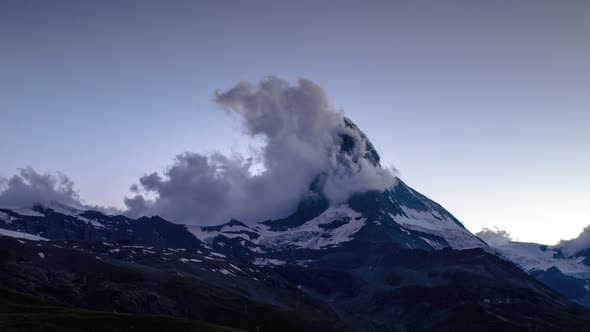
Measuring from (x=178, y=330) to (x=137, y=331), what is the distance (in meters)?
9.46

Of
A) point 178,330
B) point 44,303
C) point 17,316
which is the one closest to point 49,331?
point 17,316

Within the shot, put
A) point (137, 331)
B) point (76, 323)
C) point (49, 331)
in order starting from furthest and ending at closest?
point (137, 331)
point (76, 323)
point (49, 331)

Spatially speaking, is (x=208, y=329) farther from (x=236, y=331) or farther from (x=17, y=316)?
(x=17, y=316)

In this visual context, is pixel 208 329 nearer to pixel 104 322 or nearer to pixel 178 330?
pixel 178 330

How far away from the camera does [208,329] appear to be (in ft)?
465

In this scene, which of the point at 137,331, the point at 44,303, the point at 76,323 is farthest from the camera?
the point at 44,303

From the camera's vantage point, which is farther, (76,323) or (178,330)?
(178,330)

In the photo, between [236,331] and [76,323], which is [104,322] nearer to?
[76,323]

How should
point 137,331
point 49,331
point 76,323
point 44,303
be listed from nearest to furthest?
point 49,331 < point 76,323 < point 137,331 < point 44,303

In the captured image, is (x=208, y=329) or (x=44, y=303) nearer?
(x=208, y=329)

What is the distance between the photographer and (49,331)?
377 ft

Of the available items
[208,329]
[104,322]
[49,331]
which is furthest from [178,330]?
[49,331]

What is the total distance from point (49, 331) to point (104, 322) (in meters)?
22.4

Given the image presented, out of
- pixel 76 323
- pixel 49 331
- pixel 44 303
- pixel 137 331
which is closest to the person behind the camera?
pixel 49 331
